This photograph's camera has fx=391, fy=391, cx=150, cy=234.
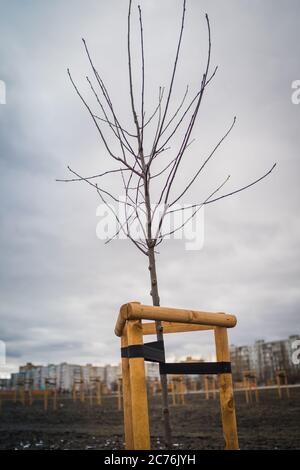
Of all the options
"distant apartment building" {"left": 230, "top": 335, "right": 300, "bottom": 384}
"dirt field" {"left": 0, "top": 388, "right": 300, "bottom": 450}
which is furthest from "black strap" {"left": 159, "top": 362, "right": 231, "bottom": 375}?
"distant apartment building" {"left": 230, "top": 335, "right": 300, "bottom": 384}

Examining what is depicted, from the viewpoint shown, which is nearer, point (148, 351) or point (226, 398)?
point (148, 351)

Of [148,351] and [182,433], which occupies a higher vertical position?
[148,351]

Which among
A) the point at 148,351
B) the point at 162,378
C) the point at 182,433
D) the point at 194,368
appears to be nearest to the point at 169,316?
the point at 148,351

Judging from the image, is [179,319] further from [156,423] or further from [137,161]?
[156,423]

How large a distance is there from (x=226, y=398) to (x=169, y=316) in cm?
62

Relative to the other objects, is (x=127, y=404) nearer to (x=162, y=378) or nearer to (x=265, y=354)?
(x=162, y=378)

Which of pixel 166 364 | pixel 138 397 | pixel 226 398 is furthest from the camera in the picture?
pixel 226 398

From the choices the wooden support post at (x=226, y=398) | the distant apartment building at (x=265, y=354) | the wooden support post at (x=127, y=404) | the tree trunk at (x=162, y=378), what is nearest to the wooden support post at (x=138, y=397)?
the wooden support post at (x=127, y=404)

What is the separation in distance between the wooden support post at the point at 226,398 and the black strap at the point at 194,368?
3 centimetres

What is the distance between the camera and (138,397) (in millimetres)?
1606

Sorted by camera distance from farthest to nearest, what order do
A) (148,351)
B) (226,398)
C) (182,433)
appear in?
(182,433)
(226,398)
(148,351)

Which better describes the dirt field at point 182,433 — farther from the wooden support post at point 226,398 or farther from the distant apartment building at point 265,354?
the distant apartment building at point 265,354

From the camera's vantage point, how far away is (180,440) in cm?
813

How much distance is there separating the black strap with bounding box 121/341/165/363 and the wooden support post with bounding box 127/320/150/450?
2cm
